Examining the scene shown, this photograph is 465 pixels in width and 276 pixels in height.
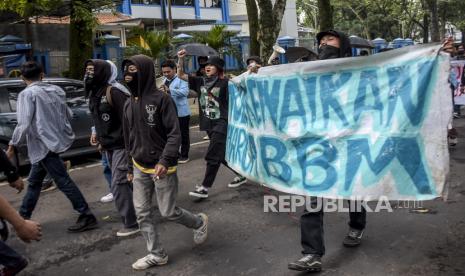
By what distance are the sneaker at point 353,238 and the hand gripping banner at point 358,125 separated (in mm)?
884

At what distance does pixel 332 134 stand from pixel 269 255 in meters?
1.26

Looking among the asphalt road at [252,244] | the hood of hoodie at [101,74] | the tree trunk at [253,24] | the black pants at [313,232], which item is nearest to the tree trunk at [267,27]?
the tree trunk at [253,24]

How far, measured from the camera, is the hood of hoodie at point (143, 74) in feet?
13.7

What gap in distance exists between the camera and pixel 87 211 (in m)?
5.35

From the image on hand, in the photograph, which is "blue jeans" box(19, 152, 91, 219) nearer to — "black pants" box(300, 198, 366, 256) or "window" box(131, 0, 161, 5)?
"black pants" box(300, 198, 366, 256)

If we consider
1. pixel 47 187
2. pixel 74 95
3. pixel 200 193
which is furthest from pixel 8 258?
pixel 74 95

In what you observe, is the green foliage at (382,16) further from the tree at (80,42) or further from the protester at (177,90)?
the protester at (177,90)

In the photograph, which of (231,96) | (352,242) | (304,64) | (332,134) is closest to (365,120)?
(332,134)

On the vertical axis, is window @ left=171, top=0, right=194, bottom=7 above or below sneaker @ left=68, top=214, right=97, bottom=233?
above

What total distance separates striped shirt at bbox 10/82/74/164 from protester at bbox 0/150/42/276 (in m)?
1.44

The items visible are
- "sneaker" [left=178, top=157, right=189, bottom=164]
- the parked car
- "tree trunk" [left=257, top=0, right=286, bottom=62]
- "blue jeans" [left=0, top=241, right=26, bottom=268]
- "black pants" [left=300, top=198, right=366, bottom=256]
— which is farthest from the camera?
"tree trunk" [left=257, top=0, right=286, bottom=62]

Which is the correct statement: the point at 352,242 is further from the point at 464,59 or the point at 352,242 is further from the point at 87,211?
the point at 464,59

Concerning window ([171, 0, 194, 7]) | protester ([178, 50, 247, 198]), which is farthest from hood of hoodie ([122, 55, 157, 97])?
window ([171, 0, 194, 7])

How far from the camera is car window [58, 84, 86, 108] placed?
8852 mm
